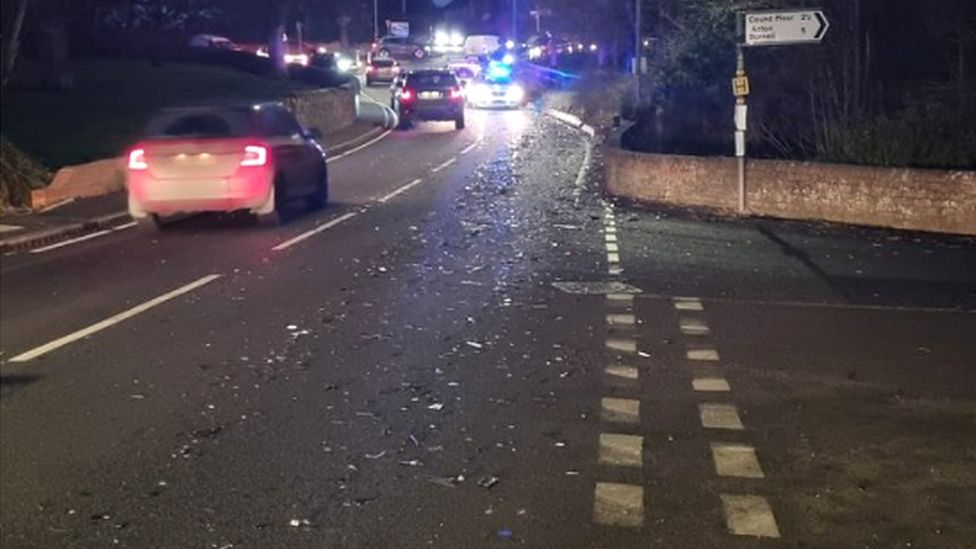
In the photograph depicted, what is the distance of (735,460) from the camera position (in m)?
7.46

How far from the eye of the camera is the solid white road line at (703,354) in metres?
10.2

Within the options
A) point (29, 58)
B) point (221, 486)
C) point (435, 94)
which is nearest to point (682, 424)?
point (221, 486)

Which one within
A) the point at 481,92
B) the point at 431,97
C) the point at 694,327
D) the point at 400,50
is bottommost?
the point at 694,327

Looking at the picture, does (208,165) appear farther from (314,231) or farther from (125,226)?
(125,226)

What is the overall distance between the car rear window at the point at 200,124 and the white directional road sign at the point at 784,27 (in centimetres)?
725

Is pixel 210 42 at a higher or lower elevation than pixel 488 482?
higher

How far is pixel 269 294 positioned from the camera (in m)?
13.0

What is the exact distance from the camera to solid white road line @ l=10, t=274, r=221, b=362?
410 inches

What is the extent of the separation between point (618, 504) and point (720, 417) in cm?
190

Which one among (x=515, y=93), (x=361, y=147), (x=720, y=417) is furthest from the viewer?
(x=515, y=93)

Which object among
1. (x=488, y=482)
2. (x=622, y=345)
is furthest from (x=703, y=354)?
(x=488, y=482)

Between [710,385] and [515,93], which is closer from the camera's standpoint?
[710,385]

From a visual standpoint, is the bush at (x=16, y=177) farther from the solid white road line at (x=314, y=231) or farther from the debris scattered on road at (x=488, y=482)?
the debris scattered on road at (x=488, y=482)

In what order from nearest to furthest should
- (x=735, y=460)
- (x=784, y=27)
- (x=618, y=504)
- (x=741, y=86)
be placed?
(x=618, y=504) → (x=735, y=460) → (x=784, y=27) → (x=741, y=86)
